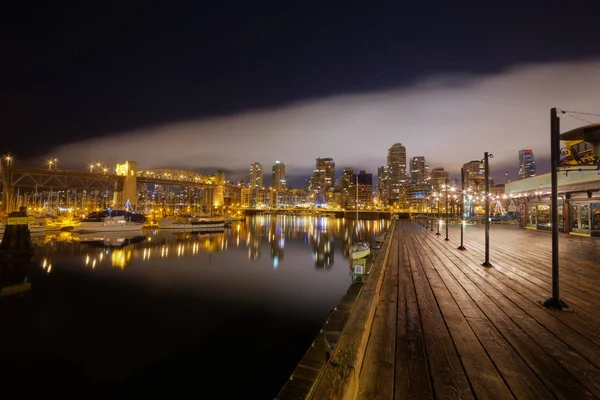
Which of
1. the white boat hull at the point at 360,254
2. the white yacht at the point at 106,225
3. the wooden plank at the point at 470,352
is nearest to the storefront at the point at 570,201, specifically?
the white boat hull at the point at 360,254

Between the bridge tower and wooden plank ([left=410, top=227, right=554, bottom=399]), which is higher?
the bridge tower

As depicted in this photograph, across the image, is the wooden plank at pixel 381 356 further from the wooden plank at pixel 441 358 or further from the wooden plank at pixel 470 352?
the wooden plank at pixel 470 352

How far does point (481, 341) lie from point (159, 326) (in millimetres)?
12918

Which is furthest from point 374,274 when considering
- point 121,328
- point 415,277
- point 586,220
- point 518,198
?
point 518,198

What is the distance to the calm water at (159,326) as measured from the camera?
345 inches

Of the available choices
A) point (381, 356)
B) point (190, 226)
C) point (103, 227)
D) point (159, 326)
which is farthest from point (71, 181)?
point (381, 356)

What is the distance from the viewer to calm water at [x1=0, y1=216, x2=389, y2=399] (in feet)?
28.7

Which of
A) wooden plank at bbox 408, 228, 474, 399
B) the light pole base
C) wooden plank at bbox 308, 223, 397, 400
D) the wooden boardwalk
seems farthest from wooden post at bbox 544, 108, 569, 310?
wooden plank at bbox 308, 223, 397, 400

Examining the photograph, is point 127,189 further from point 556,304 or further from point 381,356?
point 556,304

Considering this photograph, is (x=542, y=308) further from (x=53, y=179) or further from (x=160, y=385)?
(x=53, y=179)

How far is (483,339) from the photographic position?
13.2 ft

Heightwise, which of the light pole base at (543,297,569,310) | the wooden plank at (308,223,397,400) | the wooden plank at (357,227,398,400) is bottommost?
the wooden plank at (357,227,398,400)

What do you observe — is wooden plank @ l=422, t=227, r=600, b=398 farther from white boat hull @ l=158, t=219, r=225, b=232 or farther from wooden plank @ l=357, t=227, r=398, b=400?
white boat hull @ l=158, t=219, r=225, b=232

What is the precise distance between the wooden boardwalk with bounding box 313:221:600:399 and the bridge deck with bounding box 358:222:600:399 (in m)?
0.01
